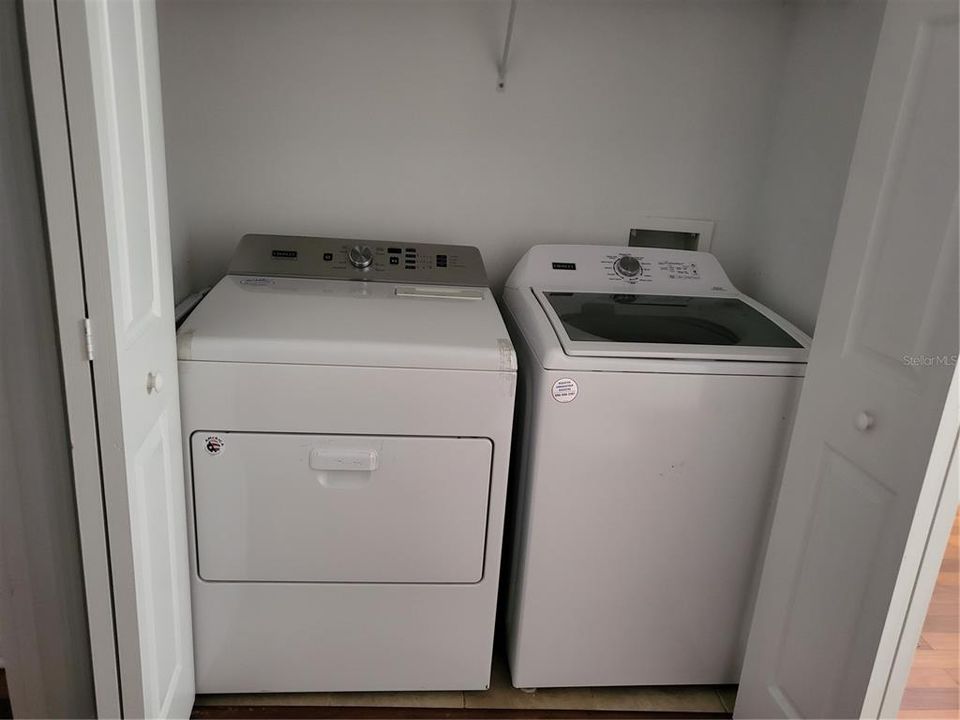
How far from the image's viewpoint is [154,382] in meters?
1.30

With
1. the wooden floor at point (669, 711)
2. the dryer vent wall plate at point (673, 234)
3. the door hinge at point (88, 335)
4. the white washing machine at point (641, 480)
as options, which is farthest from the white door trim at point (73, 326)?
the dryer vent wall plate at point (673, 234)

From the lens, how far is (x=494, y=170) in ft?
7.19

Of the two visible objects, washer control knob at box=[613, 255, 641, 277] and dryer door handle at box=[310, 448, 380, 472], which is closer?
dryer door handle at box=[310, 448, 380, 472]

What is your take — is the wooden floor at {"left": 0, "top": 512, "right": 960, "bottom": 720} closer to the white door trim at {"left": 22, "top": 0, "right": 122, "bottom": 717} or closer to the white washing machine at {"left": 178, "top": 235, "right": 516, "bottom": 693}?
the white washing machine at {"left": 178, "top": 235, "right": 516, "bottom": 693}

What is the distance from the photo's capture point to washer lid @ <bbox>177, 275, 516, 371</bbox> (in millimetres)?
1537

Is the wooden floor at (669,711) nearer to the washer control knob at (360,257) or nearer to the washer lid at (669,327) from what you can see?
the washer lid at (669,327)

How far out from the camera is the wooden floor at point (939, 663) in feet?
6.28

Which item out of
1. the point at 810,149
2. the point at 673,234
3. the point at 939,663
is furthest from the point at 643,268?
the point at 939,663

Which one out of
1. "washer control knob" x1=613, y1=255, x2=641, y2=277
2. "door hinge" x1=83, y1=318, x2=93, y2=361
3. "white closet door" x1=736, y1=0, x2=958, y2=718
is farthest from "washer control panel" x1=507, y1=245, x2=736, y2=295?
"door hinge" x1=83, y1=318, x2=93, y2=361

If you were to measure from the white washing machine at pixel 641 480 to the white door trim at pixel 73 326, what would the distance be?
874 millimetres

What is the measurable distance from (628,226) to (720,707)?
134 centimetres

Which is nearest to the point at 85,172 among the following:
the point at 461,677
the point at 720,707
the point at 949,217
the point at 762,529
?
the point at 949,217
